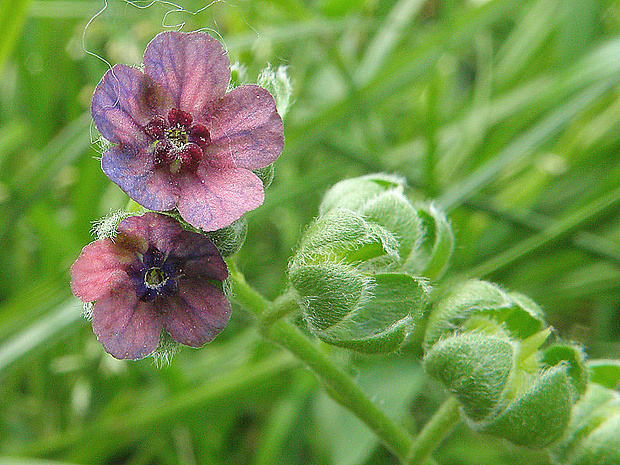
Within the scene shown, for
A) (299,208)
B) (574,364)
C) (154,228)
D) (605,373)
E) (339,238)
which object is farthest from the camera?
(299,208)

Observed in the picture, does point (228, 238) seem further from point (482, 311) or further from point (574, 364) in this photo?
point (574, 364)

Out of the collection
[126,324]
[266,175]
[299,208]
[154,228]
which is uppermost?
[266,175]

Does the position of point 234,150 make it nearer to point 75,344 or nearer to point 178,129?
point 178,129

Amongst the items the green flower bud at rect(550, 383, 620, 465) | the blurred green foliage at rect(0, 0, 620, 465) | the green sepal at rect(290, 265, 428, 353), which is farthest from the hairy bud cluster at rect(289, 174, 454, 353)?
the blurred green foliage at rect(0, 0, 620, 465)

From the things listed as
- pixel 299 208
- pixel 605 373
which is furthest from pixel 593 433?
pixel 299 208

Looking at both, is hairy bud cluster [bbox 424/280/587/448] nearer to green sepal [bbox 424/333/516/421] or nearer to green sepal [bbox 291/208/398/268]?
green sepal [bbox 424/333/516/421]

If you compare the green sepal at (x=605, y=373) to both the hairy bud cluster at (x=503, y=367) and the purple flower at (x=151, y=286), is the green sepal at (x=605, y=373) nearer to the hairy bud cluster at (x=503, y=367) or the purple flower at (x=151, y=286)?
the hairy bud cluster at (x=503, y=367)
